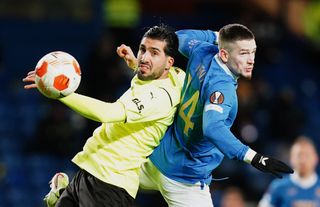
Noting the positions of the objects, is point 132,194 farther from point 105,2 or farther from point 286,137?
point 105,2

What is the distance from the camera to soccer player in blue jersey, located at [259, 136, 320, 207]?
7.73 m

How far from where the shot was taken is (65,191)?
5145mm

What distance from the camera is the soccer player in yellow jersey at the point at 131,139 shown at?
A: 4.92 m

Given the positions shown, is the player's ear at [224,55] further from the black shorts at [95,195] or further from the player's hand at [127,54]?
the black shorts at [95,195]

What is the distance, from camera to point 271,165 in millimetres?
4395

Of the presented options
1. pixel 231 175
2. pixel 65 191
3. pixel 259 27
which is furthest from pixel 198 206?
pixel 259 27

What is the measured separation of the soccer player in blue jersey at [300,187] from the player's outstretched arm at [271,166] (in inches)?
132

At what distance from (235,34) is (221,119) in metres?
0.63

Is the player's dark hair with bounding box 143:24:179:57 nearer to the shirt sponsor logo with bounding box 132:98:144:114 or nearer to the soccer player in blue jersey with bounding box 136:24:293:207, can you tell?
the soccer player in blue jersey with bounding box 136:24:293:207

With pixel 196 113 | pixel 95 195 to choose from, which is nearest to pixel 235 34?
pixel 196 113

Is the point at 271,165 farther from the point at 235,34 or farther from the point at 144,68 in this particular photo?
the point at 144,68

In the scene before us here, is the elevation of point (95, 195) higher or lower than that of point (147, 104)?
lower

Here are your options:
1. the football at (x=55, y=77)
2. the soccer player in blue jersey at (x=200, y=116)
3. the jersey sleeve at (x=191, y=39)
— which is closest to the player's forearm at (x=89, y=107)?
the football at (x=55, y=77)

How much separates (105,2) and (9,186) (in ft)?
13.8
